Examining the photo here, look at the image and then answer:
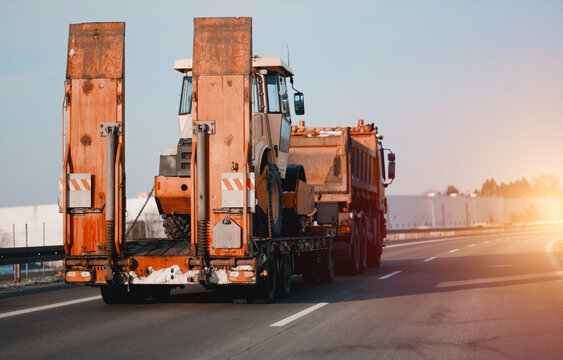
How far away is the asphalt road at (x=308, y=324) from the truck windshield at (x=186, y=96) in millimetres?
3331

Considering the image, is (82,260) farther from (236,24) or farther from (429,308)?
(429,308)

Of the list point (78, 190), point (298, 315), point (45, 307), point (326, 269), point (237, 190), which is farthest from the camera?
point (326, 269)

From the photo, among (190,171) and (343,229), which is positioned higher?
(190,171)

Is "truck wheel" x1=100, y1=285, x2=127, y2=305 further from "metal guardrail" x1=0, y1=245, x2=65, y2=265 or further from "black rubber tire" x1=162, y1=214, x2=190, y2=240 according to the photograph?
"metal guardrail" x1=0, y1=245, x2=65, y2=265

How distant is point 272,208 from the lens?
13086mm

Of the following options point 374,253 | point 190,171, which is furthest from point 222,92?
point 374,253

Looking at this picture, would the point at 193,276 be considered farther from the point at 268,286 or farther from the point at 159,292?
the point at 159,292

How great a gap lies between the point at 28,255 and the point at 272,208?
764 cm

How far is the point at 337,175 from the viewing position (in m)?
19.4

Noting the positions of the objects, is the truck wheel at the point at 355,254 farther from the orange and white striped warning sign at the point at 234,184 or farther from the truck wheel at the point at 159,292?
the orange and white striped warning sign at the point at 234,184

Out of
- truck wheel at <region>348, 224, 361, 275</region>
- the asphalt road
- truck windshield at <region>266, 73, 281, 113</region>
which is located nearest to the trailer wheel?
truck wheel at <region>348, 224, 361, 275</region>

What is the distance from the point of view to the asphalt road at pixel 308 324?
791 centimetres

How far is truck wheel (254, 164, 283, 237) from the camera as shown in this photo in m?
12.5

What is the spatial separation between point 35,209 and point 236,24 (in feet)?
241
